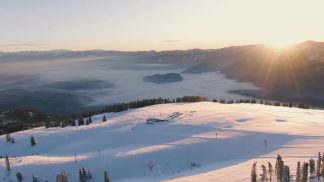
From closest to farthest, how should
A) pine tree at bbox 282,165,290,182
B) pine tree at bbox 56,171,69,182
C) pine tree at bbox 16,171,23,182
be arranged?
1. pine tree at bbox 282,165,290,182
2. pine tree at bbox 56,171,69,182
3. pine tree at bbox 16,171,23,182

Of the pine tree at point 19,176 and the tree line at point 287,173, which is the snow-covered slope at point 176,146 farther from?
the tree line at point 287,173


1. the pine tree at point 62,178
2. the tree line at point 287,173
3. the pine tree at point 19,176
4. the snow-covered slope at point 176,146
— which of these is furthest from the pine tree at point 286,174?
the pine tree at point 19,176

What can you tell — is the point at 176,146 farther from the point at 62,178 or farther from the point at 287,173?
the point at 287,173

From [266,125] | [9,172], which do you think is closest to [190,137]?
[266,125]

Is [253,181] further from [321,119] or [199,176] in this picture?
[321,119]

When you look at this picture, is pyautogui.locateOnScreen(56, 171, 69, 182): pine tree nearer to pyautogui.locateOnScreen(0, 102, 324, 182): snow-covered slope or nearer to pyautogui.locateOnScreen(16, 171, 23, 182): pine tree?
pyautogui.locateOnScreen(0, 102, 324, 182): snow-covered slope

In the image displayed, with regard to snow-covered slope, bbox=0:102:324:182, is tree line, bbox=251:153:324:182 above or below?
above

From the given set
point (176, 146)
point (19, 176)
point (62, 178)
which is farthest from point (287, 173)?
point (19, 176)

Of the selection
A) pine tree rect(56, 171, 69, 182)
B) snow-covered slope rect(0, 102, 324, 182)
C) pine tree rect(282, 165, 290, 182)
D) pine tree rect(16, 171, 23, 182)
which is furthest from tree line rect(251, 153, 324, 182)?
pine tree rect(16, 171, 23, 182)
